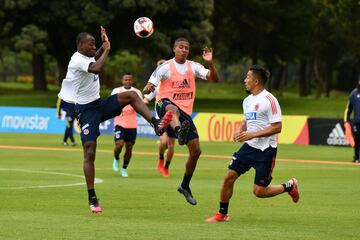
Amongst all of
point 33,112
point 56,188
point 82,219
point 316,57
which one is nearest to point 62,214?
point 82,219

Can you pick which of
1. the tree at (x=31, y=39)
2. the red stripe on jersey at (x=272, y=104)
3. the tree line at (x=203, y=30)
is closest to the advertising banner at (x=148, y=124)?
the tree at (x=31, y=39)

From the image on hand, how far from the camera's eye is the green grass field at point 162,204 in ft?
39.5

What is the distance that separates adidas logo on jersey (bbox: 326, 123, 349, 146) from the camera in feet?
121

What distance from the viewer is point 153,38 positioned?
5525 centimetres

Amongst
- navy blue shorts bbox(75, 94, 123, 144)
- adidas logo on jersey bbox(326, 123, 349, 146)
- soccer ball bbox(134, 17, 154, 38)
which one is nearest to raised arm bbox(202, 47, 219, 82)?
soccer ball bbox(134, 17, 154, 38)

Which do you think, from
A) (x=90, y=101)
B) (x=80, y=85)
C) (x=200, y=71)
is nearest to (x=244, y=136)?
(x=90, y=101)

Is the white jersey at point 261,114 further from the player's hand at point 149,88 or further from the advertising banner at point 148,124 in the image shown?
the advertising banner at point 148,124

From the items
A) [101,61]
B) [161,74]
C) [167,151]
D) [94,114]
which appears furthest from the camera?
[167,151]

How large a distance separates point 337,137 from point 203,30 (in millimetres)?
20286

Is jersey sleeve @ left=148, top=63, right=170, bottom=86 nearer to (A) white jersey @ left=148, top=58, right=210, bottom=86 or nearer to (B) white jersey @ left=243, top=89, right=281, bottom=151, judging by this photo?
(A) white jersey @ left=148, top=58, right=210, bottom=86

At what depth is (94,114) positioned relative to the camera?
14.3m

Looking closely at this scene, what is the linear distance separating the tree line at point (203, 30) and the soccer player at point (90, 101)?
39371 mm

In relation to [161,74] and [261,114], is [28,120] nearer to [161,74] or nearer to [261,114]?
[161,74]

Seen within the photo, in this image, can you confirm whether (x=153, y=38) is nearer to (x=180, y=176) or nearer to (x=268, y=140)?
(x=180, y=176)
